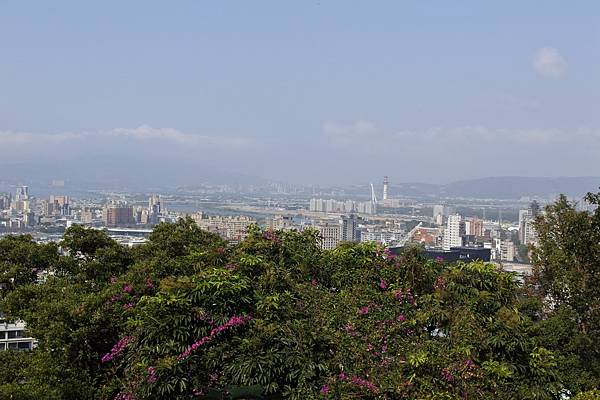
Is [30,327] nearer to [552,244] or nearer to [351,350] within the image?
[351,350]

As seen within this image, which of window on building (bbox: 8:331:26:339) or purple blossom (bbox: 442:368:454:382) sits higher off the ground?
purple blossom (bbox: 442:368:454:382)

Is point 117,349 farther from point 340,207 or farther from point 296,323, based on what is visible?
point 340,207

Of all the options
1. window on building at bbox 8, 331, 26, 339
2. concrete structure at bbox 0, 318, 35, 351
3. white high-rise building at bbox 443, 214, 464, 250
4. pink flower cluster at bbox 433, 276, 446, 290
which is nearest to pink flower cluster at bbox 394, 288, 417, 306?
pink flower cluster at bbox 433, 276, 446, 290

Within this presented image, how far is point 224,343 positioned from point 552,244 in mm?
4709

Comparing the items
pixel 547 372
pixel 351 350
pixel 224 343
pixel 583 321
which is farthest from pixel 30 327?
pixel 583 321

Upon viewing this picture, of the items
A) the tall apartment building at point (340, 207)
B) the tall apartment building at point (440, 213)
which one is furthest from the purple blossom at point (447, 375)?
the tall apartment building at point (340, 207)

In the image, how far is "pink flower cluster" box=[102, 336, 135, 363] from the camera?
4.70 metres

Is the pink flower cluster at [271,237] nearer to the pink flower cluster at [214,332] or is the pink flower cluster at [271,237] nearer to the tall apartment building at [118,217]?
the pink flower cluster at [214,332]

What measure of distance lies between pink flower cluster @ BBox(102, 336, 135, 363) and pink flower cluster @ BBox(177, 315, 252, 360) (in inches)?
28.7

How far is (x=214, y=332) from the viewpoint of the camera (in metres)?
4.16

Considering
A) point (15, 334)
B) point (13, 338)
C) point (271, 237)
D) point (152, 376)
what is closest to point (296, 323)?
point (152, 376)

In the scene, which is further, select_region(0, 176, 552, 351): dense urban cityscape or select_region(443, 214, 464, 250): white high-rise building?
select_region(443, 214, 464, 250): white high-rise building

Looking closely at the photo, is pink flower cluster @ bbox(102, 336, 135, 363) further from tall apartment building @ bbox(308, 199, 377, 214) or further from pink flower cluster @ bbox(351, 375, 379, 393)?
tall apartment building @ bbox(308, 199, 377, 214)

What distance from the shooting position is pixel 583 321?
6508 millimetres
